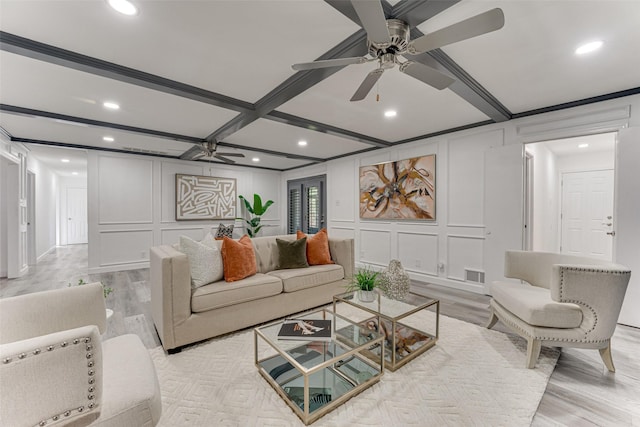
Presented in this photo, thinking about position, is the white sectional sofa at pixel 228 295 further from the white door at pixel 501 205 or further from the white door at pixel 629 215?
the white door at pixel 629 215

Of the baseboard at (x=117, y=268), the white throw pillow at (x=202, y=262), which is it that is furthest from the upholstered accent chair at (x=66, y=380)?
the baseboard at (x=117, y=268)

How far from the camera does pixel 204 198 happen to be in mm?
6094

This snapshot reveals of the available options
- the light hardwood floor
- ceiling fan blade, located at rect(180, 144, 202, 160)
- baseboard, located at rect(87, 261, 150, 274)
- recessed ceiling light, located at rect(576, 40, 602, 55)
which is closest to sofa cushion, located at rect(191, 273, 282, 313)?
the light hardwood floor

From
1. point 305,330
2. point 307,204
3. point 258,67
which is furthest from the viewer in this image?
point 307,204

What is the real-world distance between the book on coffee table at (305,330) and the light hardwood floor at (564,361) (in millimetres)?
1258

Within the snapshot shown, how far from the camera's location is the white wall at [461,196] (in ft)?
9.76

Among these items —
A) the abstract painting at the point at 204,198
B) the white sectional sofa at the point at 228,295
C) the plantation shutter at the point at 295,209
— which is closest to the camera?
the white sectional sofa at the point at 228,295

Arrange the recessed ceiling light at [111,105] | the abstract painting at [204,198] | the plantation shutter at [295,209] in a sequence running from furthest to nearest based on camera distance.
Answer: the plantation shutter at [295,209] → the abstract painting at [204,198] → the recessed ceiling light at [111,105]

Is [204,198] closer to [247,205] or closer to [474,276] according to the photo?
[247,205]

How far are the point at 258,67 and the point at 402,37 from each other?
1194mm

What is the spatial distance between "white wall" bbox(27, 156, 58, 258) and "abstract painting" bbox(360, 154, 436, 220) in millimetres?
6604

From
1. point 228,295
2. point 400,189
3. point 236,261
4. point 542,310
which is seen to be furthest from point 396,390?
point 400,189

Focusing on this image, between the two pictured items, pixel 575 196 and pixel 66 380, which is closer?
pixel 66 380

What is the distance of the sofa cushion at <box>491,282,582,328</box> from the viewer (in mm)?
1870
